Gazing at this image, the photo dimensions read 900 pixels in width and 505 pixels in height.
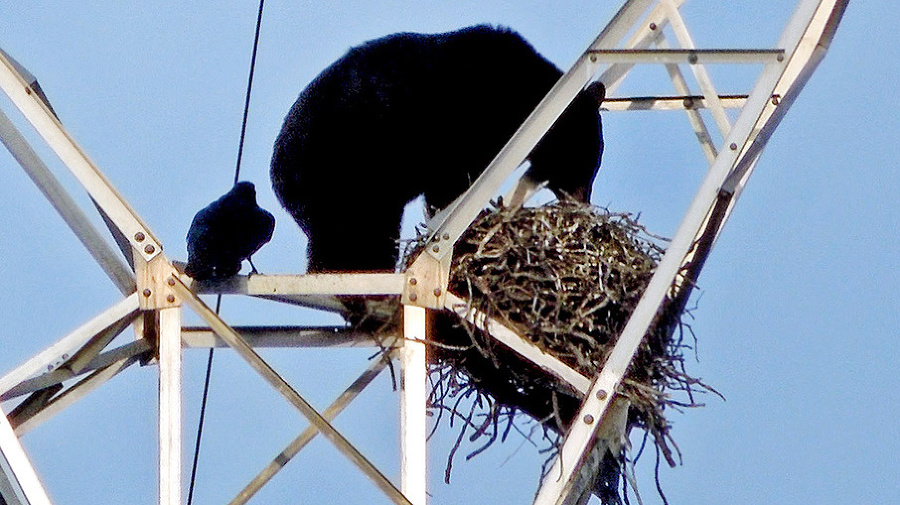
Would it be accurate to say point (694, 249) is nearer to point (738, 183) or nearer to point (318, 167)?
point (738, 183)

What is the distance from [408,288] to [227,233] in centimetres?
79

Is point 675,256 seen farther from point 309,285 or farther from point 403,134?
point 403,134

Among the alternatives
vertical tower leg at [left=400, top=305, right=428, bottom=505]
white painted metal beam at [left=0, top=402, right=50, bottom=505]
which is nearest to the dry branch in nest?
vertical tower leg at [left=400, top=305, right=428, bottom=505]

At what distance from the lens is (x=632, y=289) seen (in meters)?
7.45

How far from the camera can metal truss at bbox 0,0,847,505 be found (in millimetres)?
6016

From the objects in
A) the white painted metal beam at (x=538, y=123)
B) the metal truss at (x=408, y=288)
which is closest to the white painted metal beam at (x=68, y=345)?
the metal truss at (x=408, y=288)

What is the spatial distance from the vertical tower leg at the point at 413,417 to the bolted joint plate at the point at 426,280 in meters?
0.15

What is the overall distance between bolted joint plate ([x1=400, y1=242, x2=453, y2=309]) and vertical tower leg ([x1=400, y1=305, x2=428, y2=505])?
0.49 ft

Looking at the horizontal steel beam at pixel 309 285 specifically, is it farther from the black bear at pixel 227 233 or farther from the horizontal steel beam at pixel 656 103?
the horizontal steel beam at pixel 656 103

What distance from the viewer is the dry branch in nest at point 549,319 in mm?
6770

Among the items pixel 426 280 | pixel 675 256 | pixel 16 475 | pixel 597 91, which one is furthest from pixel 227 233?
pixel 597 91

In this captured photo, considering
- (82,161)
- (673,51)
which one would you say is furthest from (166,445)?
(673,51)

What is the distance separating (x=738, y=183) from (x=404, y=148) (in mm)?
2172

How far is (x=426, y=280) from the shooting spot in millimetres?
6434
